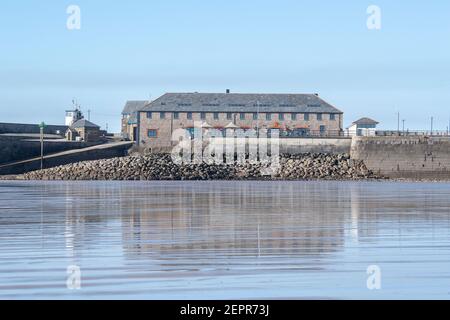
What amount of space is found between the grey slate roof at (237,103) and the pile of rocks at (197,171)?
1725 cm

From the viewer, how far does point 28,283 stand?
1457 cm

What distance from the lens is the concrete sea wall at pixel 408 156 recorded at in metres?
83.2

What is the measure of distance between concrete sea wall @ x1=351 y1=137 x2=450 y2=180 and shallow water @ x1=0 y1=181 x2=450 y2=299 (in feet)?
167

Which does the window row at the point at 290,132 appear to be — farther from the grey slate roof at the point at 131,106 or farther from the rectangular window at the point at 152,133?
the grey slate roof at the point at 131,106

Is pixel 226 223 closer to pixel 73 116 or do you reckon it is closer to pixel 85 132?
pixel 85 132

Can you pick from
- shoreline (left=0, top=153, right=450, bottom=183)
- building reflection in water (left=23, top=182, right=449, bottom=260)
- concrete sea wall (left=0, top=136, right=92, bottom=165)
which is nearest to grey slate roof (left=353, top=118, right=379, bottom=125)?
shoreline (left=0, top=153, right=450, bottom=183)

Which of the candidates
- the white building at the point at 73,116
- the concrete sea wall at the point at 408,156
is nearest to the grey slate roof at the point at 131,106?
the white building at the point at 73,116

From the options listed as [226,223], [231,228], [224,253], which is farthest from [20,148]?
[224,253]

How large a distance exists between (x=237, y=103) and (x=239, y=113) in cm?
146

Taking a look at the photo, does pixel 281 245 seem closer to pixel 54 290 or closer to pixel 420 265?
pixel 420 265

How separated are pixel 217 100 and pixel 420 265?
87.6 meters

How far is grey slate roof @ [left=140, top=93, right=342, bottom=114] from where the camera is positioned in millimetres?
102812

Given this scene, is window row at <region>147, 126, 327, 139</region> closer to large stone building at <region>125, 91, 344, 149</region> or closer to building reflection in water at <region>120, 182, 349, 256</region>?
large stone building at <region>125, 91, 344, 149</region>
